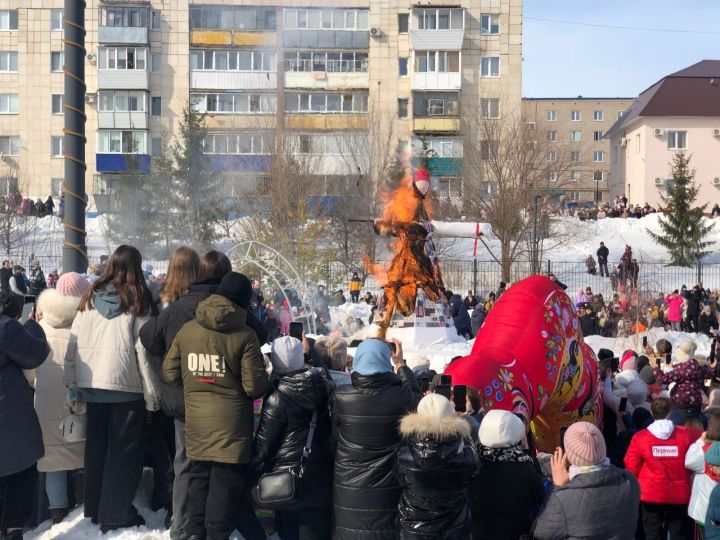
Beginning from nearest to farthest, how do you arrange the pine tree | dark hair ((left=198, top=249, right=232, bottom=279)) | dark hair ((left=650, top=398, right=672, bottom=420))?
dark hair ((left=198, top=249, right=232, bottom=279)) < dark hair ((left=650, top=398, right=672, bottom=420)) < the pine tree

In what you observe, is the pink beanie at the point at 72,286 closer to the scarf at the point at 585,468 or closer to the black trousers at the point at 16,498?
the black trousers at the point at 16,498

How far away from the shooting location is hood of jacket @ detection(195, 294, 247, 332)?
593cm

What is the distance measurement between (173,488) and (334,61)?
46.4 meters

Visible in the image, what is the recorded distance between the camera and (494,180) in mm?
40688

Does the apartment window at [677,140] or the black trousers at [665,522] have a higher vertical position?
the apartment window at [677,140]

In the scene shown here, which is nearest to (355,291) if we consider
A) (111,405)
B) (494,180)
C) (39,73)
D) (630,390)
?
(494,180)

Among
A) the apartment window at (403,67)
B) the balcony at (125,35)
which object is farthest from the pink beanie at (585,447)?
the balcony at (125,35)

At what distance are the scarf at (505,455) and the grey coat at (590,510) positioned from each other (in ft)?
1.31

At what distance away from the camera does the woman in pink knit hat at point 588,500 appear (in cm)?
504

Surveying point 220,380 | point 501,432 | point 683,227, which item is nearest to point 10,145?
point 683,227

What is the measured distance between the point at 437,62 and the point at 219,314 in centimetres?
4712

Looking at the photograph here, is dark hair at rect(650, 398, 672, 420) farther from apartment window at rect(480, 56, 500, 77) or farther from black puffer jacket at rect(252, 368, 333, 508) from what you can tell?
apartment window at rect(480, 56, 500, 77)

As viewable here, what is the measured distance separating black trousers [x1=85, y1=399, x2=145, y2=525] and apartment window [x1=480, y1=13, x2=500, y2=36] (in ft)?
159

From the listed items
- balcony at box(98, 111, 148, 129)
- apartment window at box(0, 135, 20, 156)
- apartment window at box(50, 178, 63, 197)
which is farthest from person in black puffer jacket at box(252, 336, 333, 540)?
apartment window at box(0, 135, 20, 156)
